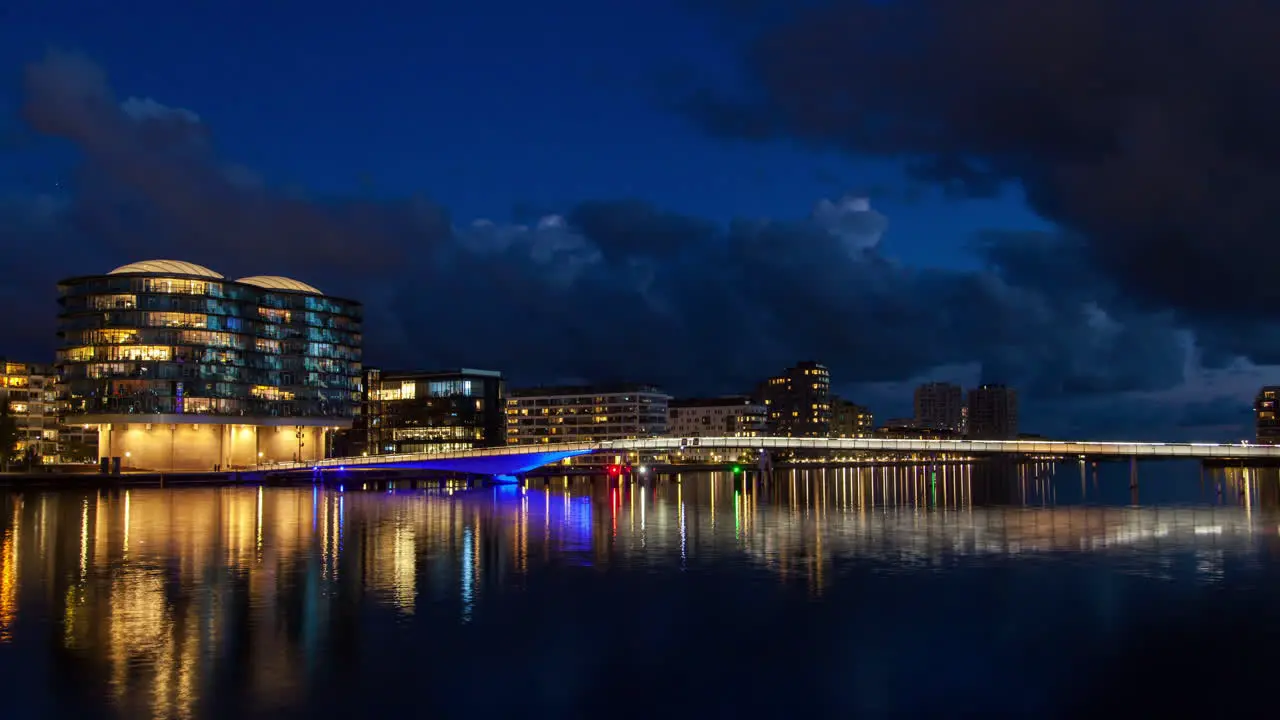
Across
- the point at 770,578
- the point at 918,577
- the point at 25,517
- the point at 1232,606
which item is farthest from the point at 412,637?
the point at 25,517

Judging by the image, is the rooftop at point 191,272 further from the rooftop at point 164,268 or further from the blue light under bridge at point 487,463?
the blue light under bridge at point 487,463

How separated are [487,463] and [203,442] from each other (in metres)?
57.8

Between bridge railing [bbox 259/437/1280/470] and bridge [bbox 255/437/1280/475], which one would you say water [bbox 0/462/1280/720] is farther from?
bridge [bbox 255/437/1280/475]

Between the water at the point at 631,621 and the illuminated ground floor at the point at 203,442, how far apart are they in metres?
105

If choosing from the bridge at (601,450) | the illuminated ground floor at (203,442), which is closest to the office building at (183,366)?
the illuminated ground floor at (203,442)

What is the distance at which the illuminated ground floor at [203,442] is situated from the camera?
16538cm

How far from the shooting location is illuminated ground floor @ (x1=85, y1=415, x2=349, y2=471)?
6511 inches

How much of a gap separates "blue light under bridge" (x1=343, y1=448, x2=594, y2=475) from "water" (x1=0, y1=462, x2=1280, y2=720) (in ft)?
236

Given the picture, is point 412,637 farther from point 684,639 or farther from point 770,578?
point 770,578

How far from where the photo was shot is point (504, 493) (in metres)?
127

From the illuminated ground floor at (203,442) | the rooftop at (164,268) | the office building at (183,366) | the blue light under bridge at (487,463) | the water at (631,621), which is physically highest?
the rooftop at (164,268)

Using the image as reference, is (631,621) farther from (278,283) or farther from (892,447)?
(278,283)

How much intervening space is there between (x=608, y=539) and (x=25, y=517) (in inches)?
1785

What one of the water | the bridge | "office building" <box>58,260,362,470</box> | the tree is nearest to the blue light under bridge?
the bridge
